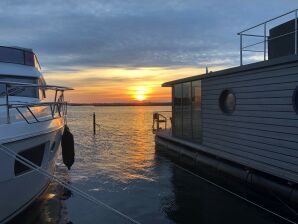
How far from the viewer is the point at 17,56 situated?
12.4m

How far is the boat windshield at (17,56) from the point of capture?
1198 cm

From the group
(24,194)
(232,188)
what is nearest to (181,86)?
(232,188)

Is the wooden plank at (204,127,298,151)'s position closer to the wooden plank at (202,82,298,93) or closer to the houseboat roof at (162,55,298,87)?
the wooden plank at (202,82,298,93)

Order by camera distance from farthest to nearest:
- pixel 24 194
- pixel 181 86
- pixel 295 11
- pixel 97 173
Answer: pixel 181 86 < pixel 97 173 < pixel 295 11 < pixel 24 194

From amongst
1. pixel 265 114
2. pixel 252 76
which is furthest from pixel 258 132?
pixel 252 76

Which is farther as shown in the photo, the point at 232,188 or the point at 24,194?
the point at 232,188

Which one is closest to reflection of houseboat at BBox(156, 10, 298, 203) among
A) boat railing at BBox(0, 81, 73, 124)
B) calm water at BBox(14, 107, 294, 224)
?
calm water at BBox(14, 107, 294, 224)

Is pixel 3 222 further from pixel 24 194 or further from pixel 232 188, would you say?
pixel 232 188

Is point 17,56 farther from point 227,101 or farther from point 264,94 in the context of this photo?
point 264,94

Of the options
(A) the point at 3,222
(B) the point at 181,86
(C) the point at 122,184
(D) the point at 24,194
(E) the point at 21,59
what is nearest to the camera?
(A) the point at 3,222

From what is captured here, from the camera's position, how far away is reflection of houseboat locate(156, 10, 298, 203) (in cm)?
1059

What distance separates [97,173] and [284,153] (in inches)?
305

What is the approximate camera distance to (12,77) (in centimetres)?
1184

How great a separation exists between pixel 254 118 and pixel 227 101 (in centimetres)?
227
